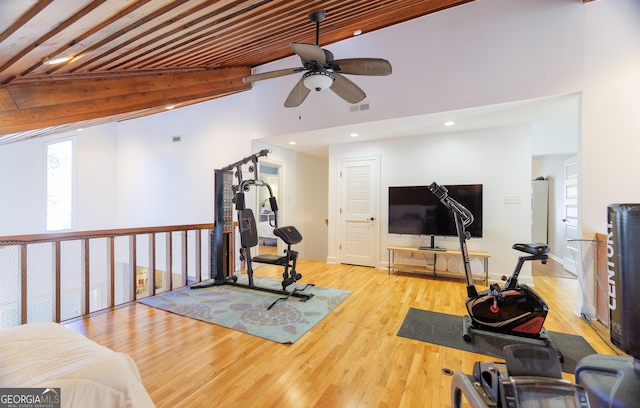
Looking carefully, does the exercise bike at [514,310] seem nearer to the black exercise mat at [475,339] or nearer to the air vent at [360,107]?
the black exercise mat at [475,339]

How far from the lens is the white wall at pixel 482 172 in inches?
156

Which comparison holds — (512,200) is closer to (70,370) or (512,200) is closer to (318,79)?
(318,79)

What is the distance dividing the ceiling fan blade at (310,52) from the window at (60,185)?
7054mm

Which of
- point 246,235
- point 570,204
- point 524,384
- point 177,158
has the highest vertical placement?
point 177,158

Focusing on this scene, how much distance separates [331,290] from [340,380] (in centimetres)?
181

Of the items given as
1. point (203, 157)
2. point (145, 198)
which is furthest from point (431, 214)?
point (145, 198)

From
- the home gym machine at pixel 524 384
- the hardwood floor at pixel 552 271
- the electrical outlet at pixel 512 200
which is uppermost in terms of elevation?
the electrical outlet at pixel 512 200

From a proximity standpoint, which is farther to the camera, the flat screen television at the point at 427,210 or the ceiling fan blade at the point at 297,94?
the flat screen television at the point at 427,210

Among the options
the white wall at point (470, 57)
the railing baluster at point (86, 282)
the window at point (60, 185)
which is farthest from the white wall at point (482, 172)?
the window at point (60, 185)

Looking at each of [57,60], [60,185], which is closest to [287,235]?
[57,60]

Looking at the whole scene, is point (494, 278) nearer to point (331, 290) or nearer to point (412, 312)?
point (412, 312)

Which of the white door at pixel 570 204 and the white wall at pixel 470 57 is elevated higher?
the white wall at pixel 470 57

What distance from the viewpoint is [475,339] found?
7.75 feet

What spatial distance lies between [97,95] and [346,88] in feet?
11.5
